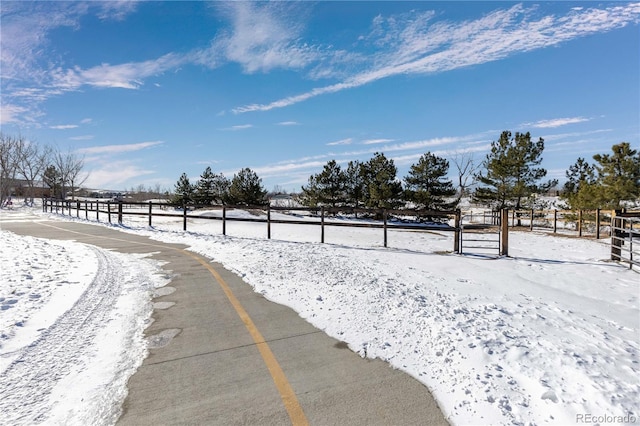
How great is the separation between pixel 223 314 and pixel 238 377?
2.06 m

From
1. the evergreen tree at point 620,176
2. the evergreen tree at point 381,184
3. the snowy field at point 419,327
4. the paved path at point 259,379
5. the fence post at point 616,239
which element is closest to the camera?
the paved path at point 259,379

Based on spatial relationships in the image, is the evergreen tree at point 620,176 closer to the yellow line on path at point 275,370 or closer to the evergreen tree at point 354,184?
the evergreen tree at point 354,184

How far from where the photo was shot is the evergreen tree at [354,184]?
116ft

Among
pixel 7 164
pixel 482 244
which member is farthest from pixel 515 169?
pixel 7 164

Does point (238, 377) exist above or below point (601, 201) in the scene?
below

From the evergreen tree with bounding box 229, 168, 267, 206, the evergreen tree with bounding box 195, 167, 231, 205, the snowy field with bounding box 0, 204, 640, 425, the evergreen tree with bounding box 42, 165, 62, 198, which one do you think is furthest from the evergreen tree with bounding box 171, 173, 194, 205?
the snowy field with bounding box 0, 204, 640, 425

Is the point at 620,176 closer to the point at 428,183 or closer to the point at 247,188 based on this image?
the point at 428,183

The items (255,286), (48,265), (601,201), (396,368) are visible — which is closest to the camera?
(396,368)

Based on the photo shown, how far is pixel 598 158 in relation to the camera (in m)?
24.4

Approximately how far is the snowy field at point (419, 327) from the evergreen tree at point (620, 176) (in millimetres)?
17043

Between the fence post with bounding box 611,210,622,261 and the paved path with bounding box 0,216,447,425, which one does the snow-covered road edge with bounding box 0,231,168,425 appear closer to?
the paved path with bounding box 0,216,447,425

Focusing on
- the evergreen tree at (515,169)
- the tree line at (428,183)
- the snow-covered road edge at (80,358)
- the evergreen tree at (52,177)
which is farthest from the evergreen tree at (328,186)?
the evergreen tree at (52,177)

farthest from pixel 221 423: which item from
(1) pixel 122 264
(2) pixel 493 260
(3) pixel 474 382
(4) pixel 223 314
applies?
(2) pixel 493 260

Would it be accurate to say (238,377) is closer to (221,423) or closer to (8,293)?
(221,423)
